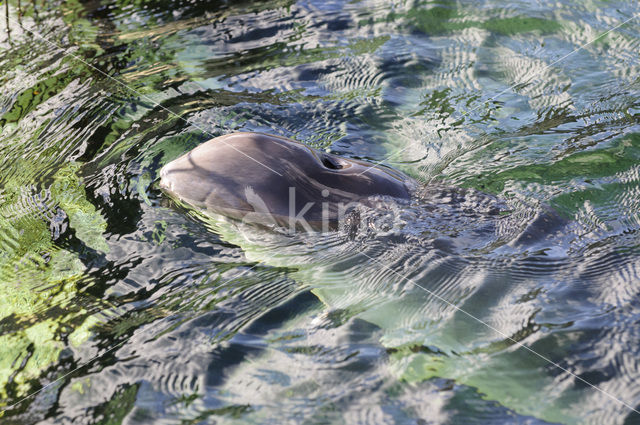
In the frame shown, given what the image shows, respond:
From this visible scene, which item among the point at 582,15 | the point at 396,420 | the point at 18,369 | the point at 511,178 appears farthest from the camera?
the point at 582,15

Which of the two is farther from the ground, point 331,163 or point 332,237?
point 331,163

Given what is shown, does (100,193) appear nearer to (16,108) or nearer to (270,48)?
(16,108)

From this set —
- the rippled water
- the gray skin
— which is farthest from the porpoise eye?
the rippled water

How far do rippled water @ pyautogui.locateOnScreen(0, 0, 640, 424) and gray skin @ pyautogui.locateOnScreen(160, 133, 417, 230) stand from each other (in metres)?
0.11

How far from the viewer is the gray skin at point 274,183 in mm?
3387

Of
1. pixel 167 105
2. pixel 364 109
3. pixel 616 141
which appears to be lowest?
pixel 616 141

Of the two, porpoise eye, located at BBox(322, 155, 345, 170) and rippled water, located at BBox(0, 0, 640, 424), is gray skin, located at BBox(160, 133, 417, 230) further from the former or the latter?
rippled water, located at BBox(0, 0, 640, 424)

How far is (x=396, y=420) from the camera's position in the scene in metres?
2.39

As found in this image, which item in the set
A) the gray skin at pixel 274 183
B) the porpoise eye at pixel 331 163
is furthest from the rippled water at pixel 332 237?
the porpoise eye at pixel 331 163

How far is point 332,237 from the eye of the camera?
3402 mm

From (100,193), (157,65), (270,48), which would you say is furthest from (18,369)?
(270,48)

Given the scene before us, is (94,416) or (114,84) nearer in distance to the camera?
(94,416)

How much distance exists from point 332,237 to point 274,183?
16.4 inches

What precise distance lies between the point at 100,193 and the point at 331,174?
1.43 meters
